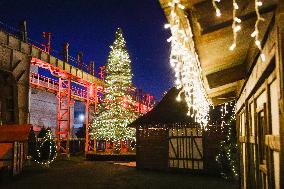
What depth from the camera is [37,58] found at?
22.9 m

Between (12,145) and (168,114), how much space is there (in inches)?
317

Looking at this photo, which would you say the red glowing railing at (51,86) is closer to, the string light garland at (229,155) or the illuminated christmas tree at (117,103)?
the illuminated christmas tree at (117,103)

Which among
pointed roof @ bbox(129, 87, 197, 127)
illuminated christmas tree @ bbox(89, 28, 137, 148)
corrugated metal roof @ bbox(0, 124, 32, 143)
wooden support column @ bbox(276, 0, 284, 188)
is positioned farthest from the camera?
illuminated christmas tree @ bbox(89, 28, 137, 148)

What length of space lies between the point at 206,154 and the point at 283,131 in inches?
523

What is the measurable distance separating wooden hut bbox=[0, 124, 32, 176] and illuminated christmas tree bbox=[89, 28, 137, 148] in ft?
34.2

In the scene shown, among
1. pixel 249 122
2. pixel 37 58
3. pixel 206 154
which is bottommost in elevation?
pixel 206 154

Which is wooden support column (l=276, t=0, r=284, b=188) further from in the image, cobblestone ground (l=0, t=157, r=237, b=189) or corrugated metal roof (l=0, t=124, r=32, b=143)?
corrugated metal roof (l=0, t=124, r=32, b=143)

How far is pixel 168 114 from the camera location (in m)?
16.7

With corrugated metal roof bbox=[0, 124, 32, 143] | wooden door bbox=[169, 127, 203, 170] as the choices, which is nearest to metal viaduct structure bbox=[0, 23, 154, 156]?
corrugated metal roof bbox=[0, 124, 32, 143]

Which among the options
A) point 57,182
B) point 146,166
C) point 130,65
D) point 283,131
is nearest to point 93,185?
point 57,182

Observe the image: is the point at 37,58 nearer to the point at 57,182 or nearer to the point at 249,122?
the point at 57,182

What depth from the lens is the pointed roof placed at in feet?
52.1

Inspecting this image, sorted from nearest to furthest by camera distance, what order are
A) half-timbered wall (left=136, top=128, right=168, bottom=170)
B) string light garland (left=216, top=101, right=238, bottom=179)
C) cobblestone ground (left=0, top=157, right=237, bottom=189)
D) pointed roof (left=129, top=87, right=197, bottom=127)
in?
1. string light garland (left=216, top=101, right=238, bottom=179)
2. cobblestone ground (left=0, top=157, right=237, bottom=189)
3. pointed roof (left=129, top=87, right=197, bottom=127)
4. half-timbered wall (left=136, top=128, right=168, bottom=170)

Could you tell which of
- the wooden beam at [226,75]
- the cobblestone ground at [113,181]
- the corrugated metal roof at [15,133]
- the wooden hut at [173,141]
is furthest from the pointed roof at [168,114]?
the wooden beam at [226,75]
